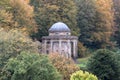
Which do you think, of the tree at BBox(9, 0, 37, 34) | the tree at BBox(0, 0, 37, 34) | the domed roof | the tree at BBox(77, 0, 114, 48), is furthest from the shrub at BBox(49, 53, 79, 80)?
the tree at BBox(77, 0, 114, 48)

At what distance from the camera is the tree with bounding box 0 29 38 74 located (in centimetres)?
4264

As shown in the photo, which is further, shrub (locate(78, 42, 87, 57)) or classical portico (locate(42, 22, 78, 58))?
shrub (locate(78, 42, 87, 57))

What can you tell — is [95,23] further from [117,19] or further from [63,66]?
[63,66]

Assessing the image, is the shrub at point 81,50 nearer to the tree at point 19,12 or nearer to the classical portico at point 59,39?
the classical portico at point 59,39

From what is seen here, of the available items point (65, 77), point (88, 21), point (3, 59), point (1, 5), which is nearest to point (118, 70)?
point (65, 77)

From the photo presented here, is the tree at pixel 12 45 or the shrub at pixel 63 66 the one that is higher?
the tree at pixel 12 45

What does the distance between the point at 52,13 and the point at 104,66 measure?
1007 inches

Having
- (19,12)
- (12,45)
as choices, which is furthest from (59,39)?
(12,45)

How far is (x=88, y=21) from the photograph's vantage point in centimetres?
Answer: 7481

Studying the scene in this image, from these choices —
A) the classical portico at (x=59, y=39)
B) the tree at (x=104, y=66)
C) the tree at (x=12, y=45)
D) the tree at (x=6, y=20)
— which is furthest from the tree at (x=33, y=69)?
the classical portico at (x=59, y=39)

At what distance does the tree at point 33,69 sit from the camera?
35.4 meters

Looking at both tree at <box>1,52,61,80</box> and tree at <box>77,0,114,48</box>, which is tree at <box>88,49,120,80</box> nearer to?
tree at <box>1,52,61,80</box>

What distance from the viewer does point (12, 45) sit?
144ft

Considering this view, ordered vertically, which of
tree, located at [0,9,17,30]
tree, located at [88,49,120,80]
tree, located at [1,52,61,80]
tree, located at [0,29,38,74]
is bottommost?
tree, located at [88,49,120,80]
